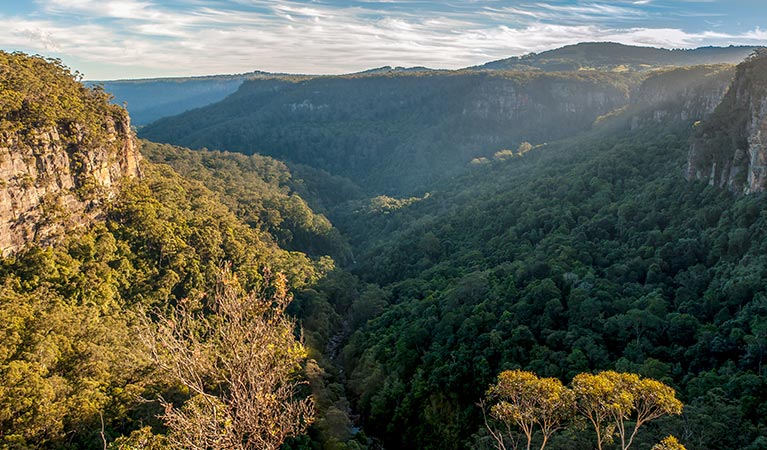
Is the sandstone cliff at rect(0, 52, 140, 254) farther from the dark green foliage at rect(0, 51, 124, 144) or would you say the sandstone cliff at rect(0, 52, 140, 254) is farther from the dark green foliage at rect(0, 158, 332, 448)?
the dark green foliage at rect(0, 158, 332, 448)

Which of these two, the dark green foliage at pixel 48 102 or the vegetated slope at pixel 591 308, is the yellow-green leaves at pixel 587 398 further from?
the dark green foliage at pixel 48 102

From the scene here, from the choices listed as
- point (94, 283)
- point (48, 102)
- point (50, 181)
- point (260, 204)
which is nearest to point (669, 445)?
point (94, 283)

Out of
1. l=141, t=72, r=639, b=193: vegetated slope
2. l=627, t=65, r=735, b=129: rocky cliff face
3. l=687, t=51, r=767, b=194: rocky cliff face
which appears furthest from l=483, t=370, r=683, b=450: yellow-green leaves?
l=141, t=72, r=639, b=193: vegetated slope

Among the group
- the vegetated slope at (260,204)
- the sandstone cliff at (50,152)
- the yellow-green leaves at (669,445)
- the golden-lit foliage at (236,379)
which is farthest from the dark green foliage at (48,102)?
the yellow-green leaves at (669,445)

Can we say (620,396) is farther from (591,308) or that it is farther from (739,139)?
(739,139)

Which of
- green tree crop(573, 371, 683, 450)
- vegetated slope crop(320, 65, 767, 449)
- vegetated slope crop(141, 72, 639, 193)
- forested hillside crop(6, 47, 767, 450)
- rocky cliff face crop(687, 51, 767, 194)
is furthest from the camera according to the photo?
vegetated slope crop(141, 72, 639, 193)

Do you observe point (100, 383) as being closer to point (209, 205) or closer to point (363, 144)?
point (209, 205)
